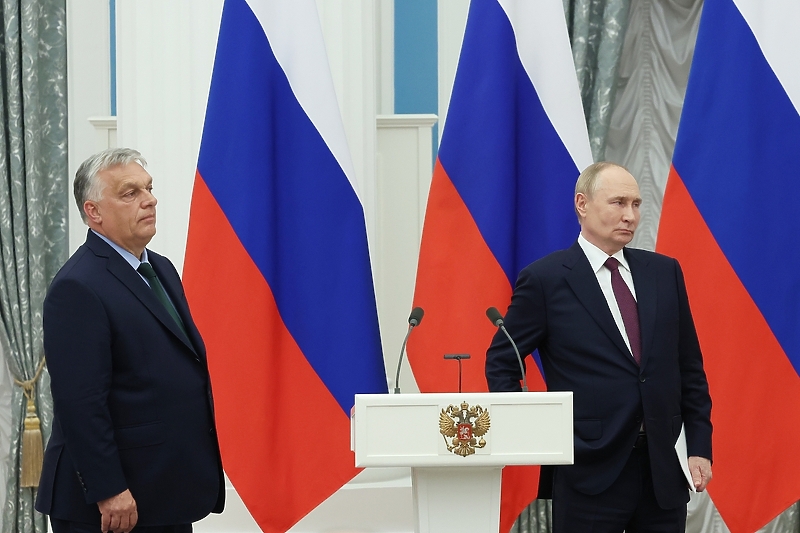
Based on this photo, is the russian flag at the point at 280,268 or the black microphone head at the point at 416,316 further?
the russian flag at the point at 280,268

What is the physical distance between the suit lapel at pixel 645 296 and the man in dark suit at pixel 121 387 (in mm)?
1206

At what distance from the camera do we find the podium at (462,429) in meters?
2.07

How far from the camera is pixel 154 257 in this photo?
2521mm

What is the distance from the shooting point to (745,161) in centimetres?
319

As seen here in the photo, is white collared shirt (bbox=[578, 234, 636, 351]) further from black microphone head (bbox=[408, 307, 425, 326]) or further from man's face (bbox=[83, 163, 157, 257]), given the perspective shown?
man's face (bbox=[83, 163, 157, 257])

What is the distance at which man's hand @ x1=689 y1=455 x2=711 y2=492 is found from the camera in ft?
8.32

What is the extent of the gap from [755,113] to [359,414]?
6.41ft

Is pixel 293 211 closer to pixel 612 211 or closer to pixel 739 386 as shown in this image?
pixel 612 211

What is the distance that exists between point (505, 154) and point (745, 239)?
0.88 metres

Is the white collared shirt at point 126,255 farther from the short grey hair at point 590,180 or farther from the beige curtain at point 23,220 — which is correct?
the beige curtain at point 23,220

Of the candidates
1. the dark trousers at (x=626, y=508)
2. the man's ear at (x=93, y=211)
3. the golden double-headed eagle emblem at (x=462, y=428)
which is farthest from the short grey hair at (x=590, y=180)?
the man's ear at (x=93, y=211)

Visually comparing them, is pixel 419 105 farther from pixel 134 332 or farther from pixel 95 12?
pixel 134 332

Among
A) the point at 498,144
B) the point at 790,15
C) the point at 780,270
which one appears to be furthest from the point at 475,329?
the point at 790,15

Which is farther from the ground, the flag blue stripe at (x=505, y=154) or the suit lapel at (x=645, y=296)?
the flag blue stripe at (x=505, y=154)
